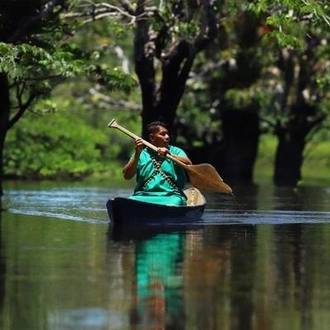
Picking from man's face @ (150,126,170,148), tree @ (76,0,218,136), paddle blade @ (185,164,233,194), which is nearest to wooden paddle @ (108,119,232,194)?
paddle blade @ (185,164,233,194)

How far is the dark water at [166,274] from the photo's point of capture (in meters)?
11.9

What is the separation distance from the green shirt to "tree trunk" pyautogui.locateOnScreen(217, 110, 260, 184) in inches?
1004

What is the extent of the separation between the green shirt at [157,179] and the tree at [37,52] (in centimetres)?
341

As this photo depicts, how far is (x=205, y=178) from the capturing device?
78.0ft

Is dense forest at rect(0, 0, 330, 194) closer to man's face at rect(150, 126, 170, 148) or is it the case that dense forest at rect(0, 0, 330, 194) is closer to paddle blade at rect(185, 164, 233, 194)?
paddle blade at rect(185, 164, 233, 194)

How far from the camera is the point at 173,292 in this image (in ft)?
43.7

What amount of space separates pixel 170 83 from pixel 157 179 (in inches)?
424

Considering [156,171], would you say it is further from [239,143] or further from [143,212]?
[239,143]

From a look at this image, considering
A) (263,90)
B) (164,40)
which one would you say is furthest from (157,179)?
(263,90)

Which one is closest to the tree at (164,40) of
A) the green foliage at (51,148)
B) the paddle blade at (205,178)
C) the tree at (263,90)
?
the paddle blade at (205,178)

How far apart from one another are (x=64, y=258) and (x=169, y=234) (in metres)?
4.11

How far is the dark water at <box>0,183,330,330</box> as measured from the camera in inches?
468

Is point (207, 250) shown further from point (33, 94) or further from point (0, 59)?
point (33, 94)

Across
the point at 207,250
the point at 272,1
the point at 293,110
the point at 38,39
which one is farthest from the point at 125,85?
the point at 293,110
